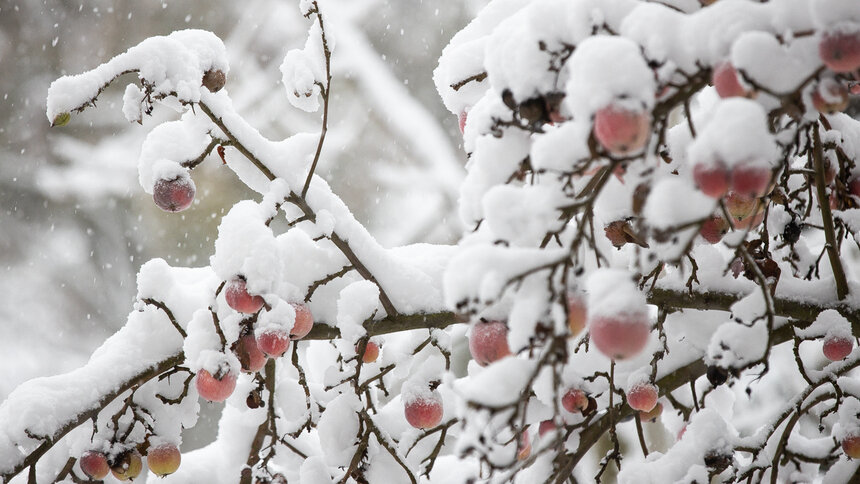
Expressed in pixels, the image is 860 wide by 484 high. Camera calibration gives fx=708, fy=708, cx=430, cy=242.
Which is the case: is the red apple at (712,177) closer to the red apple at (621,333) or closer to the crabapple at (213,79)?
the red apple at (621,333)

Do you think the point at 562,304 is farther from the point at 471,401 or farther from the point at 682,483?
the point at 682,483

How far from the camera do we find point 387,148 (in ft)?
19.7

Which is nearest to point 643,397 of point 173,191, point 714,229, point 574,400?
point 574,400

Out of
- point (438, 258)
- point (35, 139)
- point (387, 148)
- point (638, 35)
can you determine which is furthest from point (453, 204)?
point (638, 35)

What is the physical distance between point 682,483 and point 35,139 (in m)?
5.76

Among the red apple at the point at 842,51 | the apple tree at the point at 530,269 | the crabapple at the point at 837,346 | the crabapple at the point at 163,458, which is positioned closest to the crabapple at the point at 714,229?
the apple tree at the point at 530,269

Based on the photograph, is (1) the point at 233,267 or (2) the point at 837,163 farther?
(2) the point at 837,163

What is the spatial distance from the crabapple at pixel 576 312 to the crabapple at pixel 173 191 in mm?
736

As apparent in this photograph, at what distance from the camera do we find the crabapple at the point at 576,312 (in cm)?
67

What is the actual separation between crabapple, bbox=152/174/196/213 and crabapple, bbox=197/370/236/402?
290 mm

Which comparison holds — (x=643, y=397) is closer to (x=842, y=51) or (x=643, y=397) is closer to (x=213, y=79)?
(x=842, y=51)

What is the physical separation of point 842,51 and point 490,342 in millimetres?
414

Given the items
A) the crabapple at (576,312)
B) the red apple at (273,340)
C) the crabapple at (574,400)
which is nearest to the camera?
the crabapple at (576,312)

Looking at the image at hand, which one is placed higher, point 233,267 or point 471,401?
point 233,267
